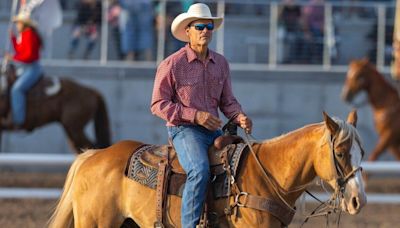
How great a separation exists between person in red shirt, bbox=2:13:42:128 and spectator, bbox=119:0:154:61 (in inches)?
85.4

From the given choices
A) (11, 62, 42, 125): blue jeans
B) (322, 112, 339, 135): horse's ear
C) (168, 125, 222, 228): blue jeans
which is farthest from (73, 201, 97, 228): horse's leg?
(11, 62, 42, 125): blue jeans

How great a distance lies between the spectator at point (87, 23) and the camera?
19391 millimetres

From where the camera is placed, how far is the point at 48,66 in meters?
19.3

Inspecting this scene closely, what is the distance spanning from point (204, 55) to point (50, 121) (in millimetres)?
10745

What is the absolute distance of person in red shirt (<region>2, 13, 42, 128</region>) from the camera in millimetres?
17359

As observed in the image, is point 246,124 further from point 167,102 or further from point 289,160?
point 167,102

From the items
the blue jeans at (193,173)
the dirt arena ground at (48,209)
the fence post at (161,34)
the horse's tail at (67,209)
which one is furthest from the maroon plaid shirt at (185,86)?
the fence post at (161,34)

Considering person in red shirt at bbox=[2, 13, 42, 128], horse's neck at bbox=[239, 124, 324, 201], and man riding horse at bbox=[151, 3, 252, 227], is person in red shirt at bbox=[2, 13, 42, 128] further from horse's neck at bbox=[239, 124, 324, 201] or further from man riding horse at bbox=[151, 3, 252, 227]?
horse's neck at bbox=[239, 124, 324, 201]

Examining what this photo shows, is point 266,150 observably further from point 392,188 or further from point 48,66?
point 48,66

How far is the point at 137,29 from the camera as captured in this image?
19.5m

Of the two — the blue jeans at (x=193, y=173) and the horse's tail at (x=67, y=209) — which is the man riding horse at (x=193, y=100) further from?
the horse's tail at (x=67, y=209)

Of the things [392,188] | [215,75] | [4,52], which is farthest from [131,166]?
[4,52]

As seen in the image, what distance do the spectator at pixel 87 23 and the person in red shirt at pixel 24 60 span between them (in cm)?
178

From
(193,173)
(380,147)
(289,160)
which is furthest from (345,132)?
(380,147)
